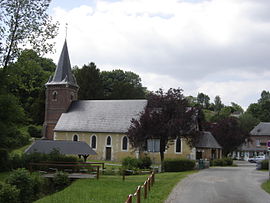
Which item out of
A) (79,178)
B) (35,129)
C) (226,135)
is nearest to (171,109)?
(79,178)

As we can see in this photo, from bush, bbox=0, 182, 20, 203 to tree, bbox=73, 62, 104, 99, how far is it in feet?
195

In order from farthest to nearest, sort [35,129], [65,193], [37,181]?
[35,129] < [37,181] < [65,193]

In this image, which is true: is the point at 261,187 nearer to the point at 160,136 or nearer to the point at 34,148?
the point at 160,136

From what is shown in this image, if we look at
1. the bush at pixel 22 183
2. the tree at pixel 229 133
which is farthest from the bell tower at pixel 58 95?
the bush at pixel 22 183

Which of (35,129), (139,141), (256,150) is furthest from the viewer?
(256,150)

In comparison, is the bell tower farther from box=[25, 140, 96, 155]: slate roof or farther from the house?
the house

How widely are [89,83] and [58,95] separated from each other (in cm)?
2101

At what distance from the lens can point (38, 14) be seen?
24.5 metres

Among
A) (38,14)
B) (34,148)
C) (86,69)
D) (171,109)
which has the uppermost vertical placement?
(86,69)

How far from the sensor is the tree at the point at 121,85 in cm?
7612

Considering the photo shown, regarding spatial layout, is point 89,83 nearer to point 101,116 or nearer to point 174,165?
point 101,116

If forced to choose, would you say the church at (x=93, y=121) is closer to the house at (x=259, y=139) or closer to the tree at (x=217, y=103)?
the house at (x=259, y=139)

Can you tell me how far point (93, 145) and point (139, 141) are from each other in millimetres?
17717

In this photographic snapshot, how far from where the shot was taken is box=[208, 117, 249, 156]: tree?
50.6 metres
